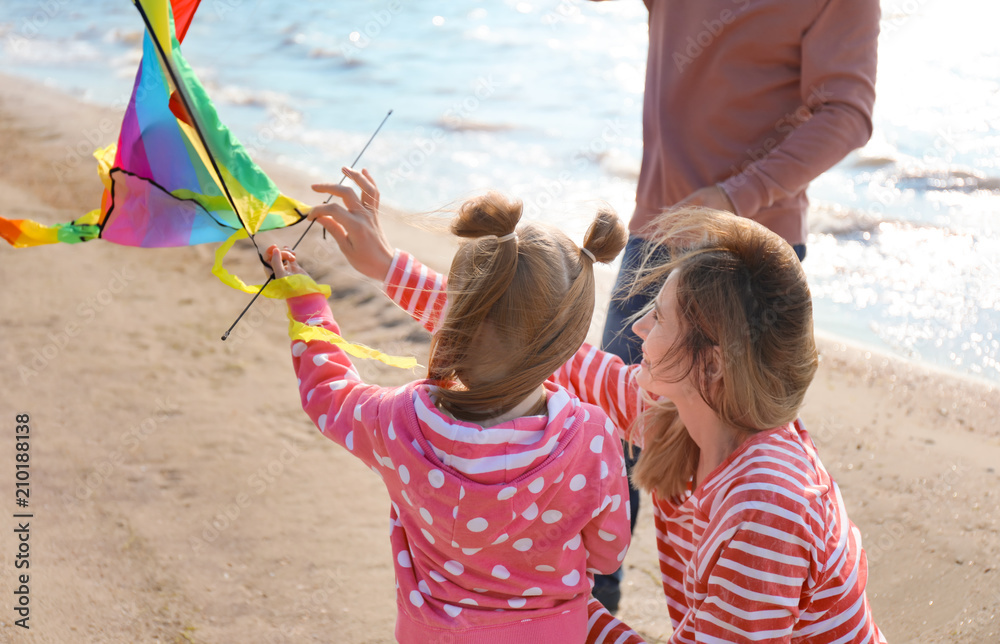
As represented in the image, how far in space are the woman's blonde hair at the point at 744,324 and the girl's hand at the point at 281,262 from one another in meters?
0.78

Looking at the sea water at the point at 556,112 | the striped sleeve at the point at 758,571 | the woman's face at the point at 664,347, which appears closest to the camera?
the striped sleeve at the point at 758,571

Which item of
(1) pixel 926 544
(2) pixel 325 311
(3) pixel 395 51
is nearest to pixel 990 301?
(1) pixel 926 544

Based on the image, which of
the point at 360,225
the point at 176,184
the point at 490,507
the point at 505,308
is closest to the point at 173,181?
the point at 176,184

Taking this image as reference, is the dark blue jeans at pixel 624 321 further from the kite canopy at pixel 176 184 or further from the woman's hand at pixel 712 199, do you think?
the kite canopy at pixel 176 184

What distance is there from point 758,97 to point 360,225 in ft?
3.59

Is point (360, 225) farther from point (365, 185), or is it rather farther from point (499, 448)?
point (499, 448)

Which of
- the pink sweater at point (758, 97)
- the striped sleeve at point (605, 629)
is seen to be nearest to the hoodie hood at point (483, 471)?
the striped sleeve at point (605, 629)

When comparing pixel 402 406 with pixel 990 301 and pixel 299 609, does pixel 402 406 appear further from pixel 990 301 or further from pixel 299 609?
pixel 990 301

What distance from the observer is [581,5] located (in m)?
11.8

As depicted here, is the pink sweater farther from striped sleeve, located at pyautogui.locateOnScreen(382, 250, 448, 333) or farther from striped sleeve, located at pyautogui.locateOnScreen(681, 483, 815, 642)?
striped sleeve, located at pyautogui.locateOnScreen(681, 483, 815, 642)

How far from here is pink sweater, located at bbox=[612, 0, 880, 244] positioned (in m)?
1.96

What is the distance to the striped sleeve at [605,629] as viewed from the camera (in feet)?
4.90

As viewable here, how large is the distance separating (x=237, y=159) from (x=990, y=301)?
4.04 meters

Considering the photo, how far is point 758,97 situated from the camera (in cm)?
208
